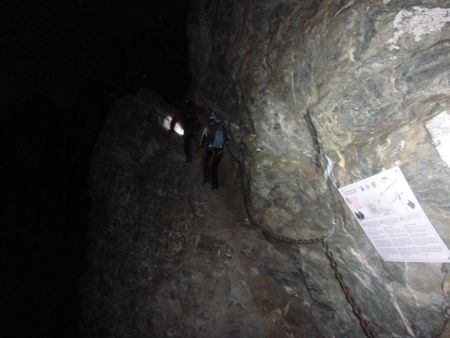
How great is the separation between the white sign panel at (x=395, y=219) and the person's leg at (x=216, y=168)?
5.82 meters

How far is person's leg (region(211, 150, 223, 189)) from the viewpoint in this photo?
9453mm

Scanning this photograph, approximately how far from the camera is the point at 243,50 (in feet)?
27.0

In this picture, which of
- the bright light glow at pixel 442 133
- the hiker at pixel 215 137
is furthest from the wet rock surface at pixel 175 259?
the bright light glow at pixel 442 133

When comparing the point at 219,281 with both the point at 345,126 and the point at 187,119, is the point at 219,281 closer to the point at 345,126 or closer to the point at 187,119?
the point at 187,119

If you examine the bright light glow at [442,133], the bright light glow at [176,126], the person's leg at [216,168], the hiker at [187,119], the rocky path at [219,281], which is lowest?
the rocky path at [219,281]

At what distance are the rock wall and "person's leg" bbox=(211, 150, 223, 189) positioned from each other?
1.47 meters

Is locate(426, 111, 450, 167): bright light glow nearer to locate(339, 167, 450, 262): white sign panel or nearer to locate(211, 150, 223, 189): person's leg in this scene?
locate(339, 167, 450, 262): white sign panel

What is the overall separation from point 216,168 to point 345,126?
19.6 ft

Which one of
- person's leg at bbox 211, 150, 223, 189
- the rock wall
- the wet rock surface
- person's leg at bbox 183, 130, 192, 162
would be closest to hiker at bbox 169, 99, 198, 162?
person's leg at bbox 183, 130, 192, 162

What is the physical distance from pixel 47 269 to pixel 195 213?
10.4 metres

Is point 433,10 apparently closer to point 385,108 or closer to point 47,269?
point 385,108

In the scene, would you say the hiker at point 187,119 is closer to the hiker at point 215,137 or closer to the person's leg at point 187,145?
the person's leg at point 187,145

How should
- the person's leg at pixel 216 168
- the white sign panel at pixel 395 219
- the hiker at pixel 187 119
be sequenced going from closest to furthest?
the white sign panel at pixel 395 219, the person's leg at pixel 216 168, the hiker at pixel 187 119

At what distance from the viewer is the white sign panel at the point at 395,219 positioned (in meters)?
3.17
